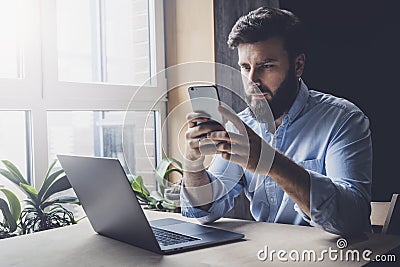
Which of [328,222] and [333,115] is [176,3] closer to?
[333,115]

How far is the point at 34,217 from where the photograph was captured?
6.26 ft

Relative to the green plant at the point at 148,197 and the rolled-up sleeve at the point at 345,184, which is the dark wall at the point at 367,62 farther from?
the green plant at the point at 148,197

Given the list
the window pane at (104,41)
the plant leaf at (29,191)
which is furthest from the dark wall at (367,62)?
the plant leaf at (29,191)

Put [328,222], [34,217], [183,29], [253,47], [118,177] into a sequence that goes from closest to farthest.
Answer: [118,177], [328,222], [253,47], [34,217], [183,29]

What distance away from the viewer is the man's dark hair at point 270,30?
1.65 meters

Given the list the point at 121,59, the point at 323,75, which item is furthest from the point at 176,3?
the point at 323,75

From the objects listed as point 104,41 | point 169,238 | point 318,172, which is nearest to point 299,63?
point 318,172

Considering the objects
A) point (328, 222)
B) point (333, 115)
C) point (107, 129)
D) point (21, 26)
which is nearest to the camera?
point (328, 222)

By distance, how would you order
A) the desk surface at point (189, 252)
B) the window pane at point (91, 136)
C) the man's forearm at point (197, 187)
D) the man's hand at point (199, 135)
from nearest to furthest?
the desk surface at point (189, 252)
the man's hand at point (199, 135)
the man's forearm at point (197, 187)
the window pane at point (91, 136)

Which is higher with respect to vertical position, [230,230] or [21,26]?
[21,26]

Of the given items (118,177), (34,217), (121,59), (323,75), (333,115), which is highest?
(121,59)

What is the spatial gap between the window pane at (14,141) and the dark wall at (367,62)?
3.99 feet

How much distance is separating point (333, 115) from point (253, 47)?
34cm

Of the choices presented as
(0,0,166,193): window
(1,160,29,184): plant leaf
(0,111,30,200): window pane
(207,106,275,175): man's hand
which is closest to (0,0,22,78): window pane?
(0,0,166,193): window
